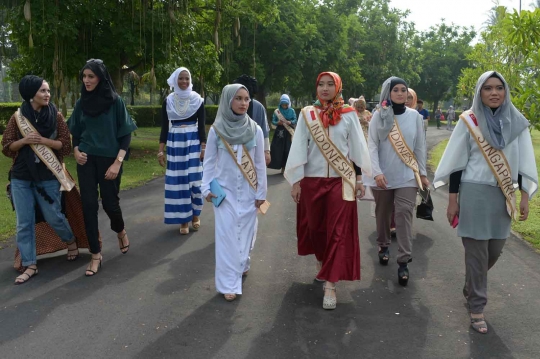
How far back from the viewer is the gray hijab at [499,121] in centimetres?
448

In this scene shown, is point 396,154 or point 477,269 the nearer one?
point 477,269

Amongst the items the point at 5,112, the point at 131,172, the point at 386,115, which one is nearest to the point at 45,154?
the point at 386,115

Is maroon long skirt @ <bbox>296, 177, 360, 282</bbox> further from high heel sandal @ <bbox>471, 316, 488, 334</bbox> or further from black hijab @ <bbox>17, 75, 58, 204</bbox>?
black hijab @ <bbox>17, 75, 58, 204</bbox>

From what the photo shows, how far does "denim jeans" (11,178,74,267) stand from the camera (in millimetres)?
5648

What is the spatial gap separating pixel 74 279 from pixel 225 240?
1.62m

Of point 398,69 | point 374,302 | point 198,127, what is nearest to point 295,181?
point 374,302

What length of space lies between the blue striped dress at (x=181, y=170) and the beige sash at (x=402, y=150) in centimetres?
279

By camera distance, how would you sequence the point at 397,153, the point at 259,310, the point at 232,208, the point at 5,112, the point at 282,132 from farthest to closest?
the point at 5,112 → the point at 282,132 → the point at 397,153 → the point at 232,208 → the point at 259,310

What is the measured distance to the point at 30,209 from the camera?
5.69 meters

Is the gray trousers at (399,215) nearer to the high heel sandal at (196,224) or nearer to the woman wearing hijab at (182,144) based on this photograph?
the woman wearing hijab at (182,144)

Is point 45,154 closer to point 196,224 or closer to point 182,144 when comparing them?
point 182,144

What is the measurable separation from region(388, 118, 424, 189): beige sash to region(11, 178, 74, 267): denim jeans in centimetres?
351

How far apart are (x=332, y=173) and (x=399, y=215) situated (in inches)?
43.3

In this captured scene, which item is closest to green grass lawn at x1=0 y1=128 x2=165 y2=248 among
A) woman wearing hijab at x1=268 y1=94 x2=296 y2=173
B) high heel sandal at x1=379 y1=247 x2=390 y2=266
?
woman wearing hijab at x1=268 y1=94 x2=296 y2=173
